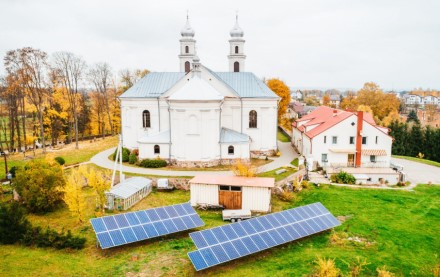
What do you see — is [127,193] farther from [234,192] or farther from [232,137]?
[232,137]

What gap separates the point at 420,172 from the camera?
111ft

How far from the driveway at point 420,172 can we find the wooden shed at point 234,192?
54.0 feet

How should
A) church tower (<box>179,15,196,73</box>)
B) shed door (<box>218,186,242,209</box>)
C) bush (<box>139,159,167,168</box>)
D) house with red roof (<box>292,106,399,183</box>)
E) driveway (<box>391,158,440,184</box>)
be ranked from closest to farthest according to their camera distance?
shed door (<box>218,186,242,209</box>) < driveway (<box>391,158,440,184</box>) < house with red roof (<box>292,106,399,183</box>) < bush (<box>139,159,167,168</box>) < church tower (<box>179,15,196,73</box>)

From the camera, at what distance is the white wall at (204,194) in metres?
23.5

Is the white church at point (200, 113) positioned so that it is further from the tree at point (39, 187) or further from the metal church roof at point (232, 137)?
the tree at point (39, 187)

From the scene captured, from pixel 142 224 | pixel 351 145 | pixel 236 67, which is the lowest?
pixel 142 224

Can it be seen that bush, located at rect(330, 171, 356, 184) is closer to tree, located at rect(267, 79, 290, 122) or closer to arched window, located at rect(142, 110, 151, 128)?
arched window, located at rect(142, 110, 151, 128)

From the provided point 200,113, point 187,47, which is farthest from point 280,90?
point 200,113

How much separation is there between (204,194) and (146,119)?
16782 millimetres

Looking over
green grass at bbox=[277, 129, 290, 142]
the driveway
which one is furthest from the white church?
the driveway

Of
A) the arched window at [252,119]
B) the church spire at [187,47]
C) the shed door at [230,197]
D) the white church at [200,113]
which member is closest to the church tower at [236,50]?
the white church at [200,113]

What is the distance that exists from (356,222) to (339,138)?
12907 millimetres

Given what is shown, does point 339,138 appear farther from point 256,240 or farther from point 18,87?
point 18,87

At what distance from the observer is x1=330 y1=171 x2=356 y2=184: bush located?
28.9m
